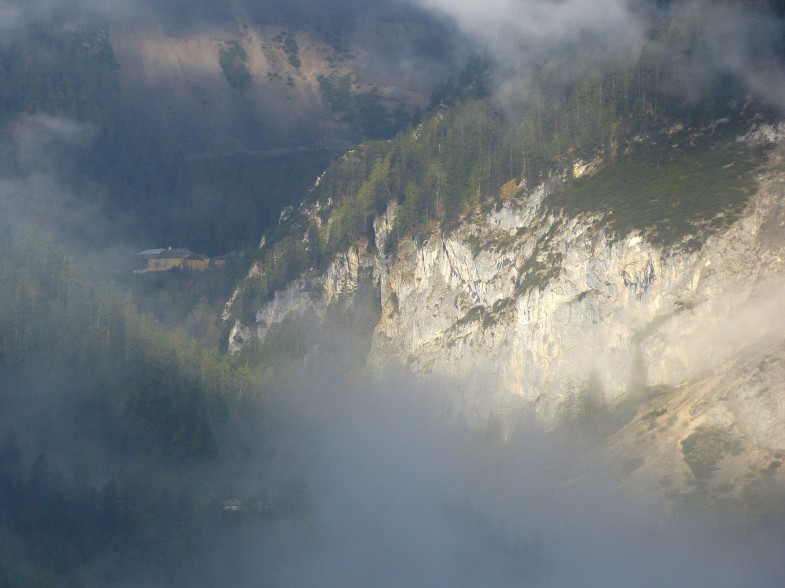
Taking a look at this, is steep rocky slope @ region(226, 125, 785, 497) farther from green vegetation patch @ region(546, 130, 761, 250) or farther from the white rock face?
green vegetation patch @ region(546, 130, 761, 250)

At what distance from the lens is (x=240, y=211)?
174m

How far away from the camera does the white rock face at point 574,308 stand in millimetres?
104562

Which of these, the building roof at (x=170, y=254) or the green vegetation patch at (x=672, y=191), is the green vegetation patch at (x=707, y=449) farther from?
the building roof at (x=170, y=254)

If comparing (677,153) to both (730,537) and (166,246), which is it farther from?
(166,246)

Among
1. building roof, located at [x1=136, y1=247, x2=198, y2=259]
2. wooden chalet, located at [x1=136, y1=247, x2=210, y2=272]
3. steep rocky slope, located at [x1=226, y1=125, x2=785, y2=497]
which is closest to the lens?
steep rocky slope, located at [x1=226, y1=125, x2=785, y2=497]

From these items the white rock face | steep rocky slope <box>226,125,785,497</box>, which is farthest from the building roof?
steep rocky slope <box>226,125,785,497</box>

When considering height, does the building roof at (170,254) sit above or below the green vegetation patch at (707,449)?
below

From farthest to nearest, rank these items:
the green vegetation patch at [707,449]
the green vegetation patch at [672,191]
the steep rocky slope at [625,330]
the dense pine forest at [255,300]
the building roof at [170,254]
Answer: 1. the building roof at [170,254]
2. the green vegetation patch at [672,191]
3. the dense pine forest at [255,300]
4. the steep rocky slope at [625,330]
5. the green vegetation patch at [707,449]

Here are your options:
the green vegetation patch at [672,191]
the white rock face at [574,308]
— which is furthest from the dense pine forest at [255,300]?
the white rock face at [574,308]

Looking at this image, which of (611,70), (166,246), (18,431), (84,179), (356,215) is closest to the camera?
(18,431)

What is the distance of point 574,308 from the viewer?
111 meters

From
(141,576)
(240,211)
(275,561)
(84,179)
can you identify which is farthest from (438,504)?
(84,179)

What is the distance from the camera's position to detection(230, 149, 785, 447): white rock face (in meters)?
105

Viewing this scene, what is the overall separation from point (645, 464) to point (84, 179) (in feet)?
340
